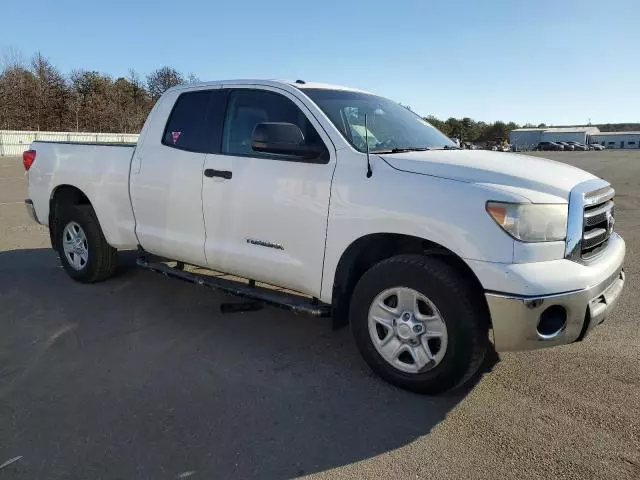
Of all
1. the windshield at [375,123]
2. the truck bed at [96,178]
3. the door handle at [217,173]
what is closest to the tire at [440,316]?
the windshield at [375,123]

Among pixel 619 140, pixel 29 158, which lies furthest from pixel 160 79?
pixel 619 140

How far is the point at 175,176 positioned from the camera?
4.45m

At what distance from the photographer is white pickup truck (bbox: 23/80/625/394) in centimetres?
295

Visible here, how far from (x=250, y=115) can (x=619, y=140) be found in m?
150

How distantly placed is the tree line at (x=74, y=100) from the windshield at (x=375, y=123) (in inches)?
1500

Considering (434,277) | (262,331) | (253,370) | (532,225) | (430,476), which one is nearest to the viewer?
(430,476)

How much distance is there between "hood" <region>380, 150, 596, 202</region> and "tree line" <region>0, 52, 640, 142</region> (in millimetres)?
39045

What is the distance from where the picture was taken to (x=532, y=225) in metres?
2.91

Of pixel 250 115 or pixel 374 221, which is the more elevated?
pixel 250 115

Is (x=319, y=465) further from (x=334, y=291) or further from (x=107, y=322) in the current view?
(x=107, y=322)

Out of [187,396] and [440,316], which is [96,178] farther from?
[440,316]

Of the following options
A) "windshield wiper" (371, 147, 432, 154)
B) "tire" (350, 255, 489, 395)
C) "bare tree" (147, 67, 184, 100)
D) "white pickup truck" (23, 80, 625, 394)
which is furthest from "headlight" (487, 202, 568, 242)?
"bare tree" (147, 67, 184, 100)

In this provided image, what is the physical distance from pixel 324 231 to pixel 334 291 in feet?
1.35

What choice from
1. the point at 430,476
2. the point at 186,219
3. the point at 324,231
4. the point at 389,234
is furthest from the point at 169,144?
the point at 430,476
